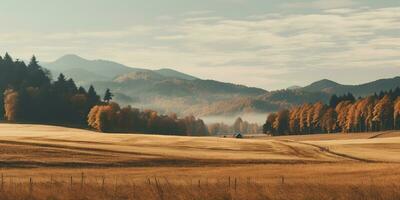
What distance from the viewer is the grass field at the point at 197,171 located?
29.5 m

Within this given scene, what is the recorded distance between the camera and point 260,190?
3008cm

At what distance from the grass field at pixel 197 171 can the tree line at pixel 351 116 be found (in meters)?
86.1

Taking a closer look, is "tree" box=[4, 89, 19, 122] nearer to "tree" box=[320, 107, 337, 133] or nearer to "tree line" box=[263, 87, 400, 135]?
"tree line" box=[263, 87, 400, 135]

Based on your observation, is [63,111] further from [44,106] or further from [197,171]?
[197,171]

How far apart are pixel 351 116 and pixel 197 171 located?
133 metres

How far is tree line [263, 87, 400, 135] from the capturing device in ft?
576

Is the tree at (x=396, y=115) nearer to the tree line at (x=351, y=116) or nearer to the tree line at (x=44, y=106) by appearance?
the tree line at (x=351, y=116)

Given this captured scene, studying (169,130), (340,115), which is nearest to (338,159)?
(340,115)

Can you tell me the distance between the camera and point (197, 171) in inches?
2131

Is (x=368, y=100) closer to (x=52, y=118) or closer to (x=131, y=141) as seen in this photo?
(x=52, y=118)

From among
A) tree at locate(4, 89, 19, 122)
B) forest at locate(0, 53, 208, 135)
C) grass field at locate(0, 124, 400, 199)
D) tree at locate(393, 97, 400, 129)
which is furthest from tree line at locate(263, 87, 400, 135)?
grass field at locate(0, 124, 400, 199)

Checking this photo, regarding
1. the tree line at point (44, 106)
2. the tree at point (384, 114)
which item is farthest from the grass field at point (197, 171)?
the tree line at point (44, 106)

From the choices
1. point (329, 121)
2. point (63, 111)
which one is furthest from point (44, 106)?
point (329, 121)

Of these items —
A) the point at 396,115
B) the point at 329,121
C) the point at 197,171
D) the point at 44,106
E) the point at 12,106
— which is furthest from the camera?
the point at 44,106
